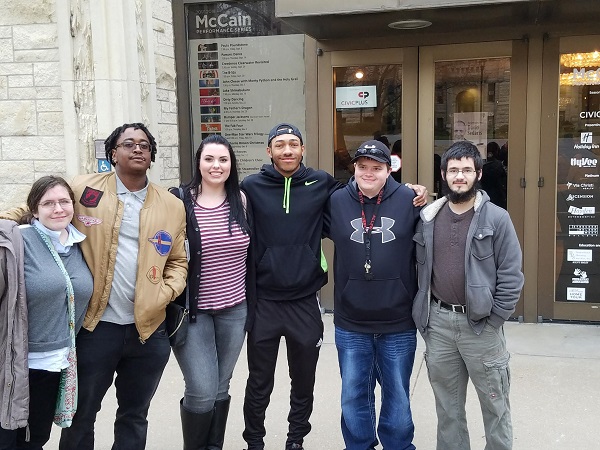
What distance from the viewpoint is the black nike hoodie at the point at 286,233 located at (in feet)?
11.3

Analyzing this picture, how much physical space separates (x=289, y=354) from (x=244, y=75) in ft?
12.3

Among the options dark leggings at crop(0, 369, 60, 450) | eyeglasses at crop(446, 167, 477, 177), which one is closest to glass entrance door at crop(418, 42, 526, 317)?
eyeglasses at crop(446, 167, 477, 177)

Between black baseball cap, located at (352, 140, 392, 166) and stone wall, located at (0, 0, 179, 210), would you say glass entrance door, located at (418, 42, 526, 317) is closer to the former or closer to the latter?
stone wall, located at (0, 0, 179, 210)

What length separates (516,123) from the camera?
19.3 feet

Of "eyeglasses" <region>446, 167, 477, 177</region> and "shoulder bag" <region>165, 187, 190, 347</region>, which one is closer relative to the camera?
"eyeglasses" <region>446, 167, 477, 177</region>

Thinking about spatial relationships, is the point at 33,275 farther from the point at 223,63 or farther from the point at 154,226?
the point at 223,63

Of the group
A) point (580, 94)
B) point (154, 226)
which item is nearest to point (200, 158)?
point (154, 226)

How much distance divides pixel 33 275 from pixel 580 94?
4.96 metres

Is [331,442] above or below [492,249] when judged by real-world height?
below

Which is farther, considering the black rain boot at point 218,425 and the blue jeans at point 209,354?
the black rain boot at point 218,425

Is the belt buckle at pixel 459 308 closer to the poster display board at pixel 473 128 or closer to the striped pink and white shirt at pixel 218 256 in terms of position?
the striped pink and white shirt at pixel 218 256

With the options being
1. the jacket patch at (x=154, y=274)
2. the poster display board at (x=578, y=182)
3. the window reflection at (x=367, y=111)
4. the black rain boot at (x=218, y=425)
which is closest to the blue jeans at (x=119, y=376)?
the jacket patch at (x=154, y=274)

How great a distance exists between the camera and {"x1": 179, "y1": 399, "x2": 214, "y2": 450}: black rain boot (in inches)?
131

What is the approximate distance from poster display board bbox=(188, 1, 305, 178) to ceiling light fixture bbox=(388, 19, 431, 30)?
3.69ft
